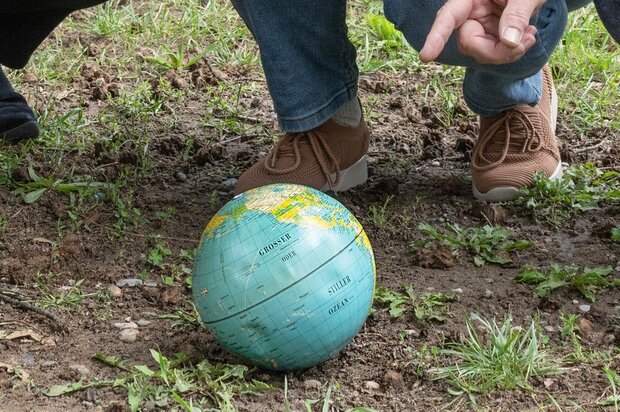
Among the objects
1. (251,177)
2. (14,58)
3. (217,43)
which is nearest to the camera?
(251,177)

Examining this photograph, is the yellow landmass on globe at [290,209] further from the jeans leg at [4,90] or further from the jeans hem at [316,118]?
the jeans leg at [4,90]

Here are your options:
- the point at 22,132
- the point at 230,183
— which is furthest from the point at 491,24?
the point at 22,132

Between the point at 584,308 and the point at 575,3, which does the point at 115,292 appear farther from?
the point at 575,3

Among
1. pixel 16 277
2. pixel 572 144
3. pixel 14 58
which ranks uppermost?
pixel 14 58

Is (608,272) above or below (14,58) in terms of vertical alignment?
below

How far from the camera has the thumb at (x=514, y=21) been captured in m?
2.29

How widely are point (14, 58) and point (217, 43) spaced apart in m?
1.38

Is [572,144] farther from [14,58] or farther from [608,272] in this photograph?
[14,58]

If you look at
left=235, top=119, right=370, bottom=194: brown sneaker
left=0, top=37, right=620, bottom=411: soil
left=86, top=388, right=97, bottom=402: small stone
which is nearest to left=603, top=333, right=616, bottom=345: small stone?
left=0, top=37, right=620, bottom=411: soil

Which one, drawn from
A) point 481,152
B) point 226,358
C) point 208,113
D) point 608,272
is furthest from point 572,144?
point 226,358

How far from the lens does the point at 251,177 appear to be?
3.79m

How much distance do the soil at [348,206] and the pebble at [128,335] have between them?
0.07 feet

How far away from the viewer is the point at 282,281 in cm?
255

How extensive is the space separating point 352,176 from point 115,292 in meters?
1.13
